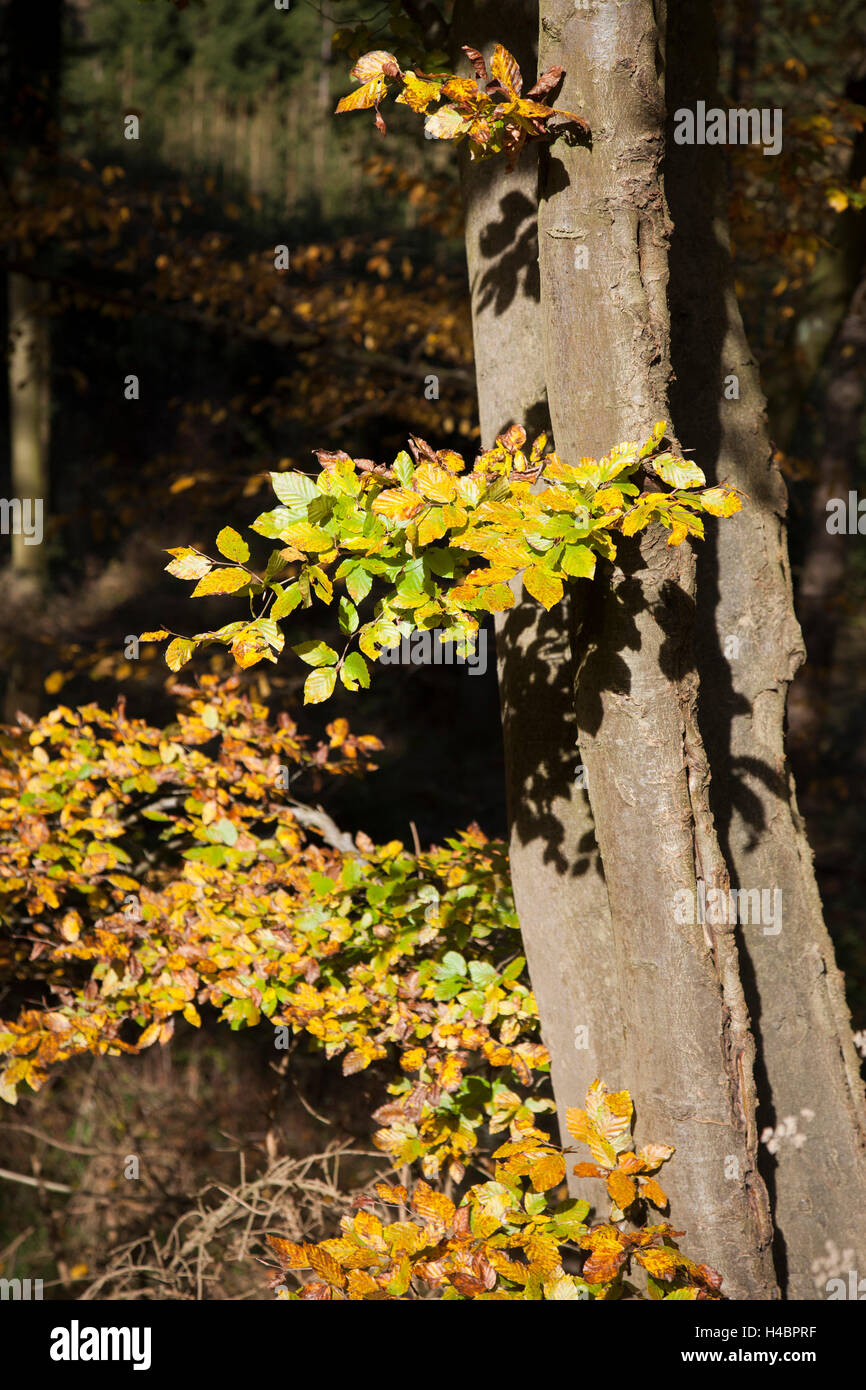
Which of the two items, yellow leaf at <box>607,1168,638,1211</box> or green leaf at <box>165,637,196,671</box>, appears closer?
green leaf at <box>165,637,196,671</box>

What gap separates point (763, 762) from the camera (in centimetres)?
235

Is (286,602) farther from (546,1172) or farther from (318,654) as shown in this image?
(546,1172)

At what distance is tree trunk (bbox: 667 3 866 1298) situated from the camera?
7.42 feet

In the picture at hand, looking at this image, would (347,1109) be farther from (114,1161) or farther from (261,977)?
(261,977)

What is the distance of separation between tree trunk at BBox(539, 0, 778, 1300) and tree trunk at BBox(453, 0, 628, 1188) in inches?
10.1

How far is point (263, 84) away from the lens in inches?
610

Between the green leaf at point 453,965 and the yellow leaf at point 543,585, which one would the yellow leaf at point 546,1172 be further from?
the yellow leaf at point 543,585

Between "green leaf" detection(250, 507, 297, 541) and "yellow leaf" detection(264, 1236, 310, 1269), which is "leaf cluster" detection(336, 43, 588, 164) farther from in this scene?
"yellow leaf" detection(264, 1236, 310, 1269)

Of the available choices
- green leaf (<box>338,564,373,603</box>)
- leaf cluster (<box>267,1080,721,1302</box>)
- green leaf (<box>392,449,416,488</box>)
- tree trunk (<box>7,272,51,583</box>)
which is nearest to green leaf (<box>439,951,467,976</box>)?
leaf cluster (<box>267,1080,721,1302</box>)

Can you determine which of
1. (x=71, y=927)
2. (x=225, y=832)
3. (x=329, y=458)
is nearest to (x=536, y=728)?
(x=329, y=458)

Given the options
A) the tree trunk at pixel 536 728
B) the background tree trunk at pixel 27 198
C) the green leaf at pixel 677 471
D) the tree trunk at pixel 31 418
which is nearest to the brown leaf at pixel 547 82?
the tree trunk at pixel 536 728

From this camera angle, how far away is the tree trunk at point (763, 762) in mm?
2262

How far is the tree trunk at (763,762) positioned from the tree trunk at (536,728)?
0.33 meters

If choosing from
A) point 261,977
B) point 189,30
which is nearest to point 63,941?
point 261,977
